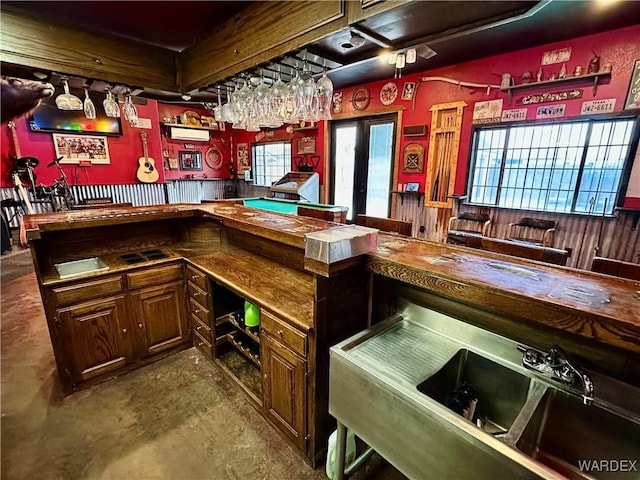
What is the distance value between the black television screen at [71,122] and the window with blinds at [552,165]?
679cm

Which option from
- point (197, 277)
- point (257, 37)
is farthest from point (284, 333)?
point (257, 37)

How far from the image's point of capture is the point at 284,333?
1.59 m

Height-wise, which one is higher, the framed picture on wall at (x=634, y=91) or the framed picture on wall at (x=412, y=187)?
the framed picture on wall at (x=634, y=91)

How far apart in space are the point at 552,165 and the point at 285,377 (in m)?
4.17

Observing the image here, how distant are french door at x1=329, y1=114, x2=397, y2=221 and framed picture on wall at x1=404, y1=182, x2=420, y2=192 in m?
0.42

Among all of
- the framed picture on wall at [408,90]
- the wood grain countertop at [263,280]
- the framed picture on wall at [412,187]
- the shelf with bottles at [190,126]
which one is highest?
the framed picture on wall at [408,90]

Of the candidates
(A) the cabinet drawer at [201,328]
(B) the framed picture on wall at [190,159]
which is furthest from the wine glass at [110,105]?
(B) the framed picture on wall at [190,159]

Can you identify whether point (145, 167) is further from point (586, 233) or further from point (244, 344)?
point (586, 233)

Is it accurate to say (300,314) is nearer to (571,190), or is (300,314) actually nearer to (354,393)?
(354,393)

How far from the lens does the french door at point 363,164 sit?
543 centimetres

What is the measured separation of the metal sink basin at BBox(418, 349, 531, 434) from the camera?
3.91 ft

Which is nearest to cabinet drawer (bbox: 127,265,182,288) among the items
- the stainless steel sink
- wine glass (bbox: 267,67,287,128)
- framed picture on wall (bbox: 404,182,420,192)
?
wine glass (bbox: 267,67,287,128)

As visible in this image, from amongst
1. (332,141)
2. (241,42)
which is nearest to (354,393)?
(241,42)

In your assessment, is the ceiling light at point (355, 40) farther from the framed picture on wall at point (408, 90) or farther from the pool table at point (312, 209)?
the framed picture on wall at point (408, 90)
